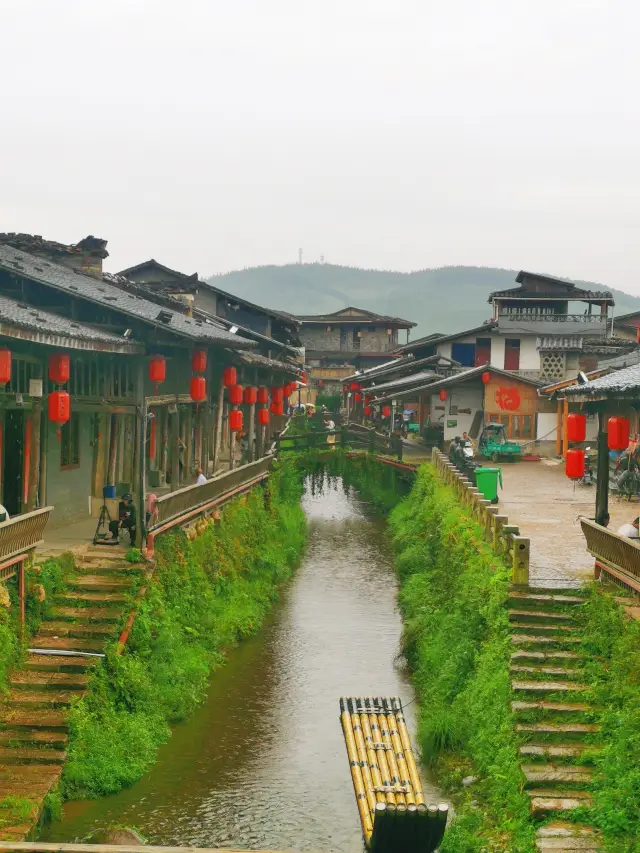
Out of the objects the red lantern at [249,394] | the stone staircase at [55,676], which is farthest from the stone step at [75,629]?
the red lantern at [249,394]

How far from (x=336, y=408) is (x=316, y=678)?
58839 mm

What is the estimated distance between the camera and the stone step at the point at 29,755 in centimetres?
1230

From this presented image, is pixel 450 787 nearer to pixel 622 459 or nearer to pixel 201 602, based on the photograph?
pixel 201 602

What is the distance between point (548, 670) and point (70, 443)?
12044 mm

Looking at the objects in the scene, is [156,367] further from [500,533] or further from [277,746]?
[277,746]

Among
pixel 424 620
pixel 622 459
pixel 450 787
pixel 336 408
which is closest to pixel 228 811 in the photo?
pixel 450 787

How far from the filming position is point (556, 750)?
39.2ft

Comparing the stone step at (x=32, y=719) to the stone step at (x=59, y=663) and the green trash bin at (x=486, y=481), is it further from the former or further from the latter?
the green trash bin at (x=486, y=481)

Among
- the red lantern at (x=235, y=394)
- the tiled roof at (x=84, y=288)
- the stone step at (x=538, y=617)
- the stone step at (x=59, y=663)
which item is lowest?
the stone step at (x=59, y=663)

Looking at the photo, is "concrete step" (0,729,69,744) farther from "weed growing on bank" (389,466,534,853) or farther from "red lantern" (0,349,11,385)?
"weed growing on bank" (389,466,534,853)

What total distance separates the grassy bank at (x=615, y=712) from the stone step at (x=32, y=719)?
7.10 meters

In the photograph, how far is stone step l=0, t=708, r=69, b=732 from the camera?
1286cm

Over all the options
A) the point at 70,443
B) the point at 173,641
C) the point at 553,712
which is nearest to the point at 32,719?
the point at 173,641

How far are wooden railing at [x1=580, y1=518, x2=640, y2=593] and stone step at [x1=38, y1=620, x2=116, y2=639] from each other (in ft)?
26.7
